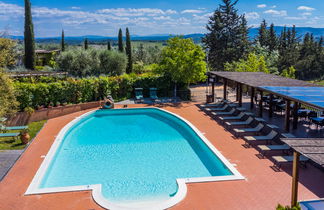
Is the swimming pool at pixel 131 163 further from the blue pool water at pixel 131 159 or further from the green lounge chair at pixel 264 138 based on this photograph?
the green lounge chair at pixel 264 138

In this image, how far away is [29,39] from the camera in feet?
101

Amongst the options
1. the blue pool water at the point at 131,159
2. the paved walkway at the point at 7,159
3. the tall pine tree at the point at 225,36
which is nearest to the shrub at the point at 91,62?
the blue pool water at the point at 131,159

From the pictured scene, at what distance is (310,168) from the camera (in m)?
11.0

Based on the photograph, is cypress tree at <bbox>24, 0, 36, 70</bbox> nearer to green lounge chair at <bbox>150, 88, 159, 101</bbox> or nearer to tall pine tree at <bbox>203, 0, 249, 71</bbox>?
green lounge chair at <bbox>150, 88, 159, 101</bbox>

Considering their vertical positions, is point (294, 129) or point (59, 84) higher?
point (59, 84)

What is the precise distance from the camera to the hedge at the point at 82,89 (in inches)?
774

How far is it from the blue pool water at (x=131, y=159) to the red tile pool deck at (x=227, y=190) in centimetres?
81

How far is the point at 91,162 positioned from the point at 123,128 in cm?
581

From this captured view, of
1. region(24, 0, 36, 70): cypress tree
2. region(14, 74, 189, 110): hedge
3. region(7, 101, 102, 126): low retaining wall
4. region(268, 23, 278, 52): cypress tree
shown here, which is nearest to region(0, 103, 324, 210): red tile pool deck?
region(7, 101, 102, 126): low retaining wall

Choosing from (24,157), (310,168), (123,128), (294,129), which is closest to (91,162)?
(24,157)

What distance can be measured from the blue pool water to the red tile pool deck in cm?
81

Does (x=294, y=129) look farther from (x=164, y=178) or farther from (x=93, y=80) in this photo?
(x=93, y=80)

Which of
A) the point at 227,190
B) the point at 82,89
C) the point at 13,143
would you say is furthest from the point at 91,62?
the point at 227,190

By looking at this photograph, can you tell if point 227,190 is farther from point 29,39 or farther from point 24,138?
→ point 29,39
